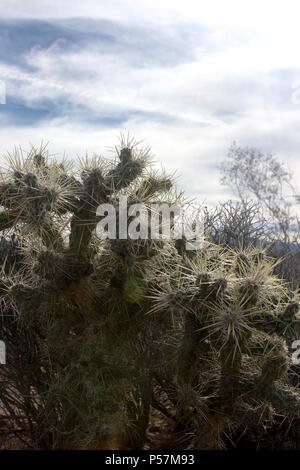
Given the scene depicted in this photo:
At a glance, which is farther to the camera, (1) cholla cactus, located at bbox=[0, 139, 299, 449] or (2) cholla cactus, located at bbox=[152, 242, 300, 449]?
(1) cholla cactus, located at bbox=[0, 139, 299, 449]

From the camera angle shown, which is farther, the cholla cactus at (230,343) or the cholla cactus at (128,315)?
the cholla cactus at (128,315)

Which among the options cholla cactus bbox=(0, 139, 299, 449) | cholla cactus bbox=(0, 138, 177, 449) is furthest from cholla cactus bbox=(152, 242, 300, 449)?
cholla cactus bbox=(0, 138, 177, 449)

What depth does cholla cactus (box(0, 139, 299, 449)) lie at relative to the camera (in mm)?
4082

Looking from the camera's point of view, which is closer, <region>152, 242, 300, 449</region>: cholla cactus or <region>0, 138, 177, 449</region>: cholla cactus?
<region>152, 242, 300, 449</region>: cholla cactus

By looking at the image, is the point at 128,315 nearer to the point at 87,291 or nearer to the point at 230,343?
the point at 87,291

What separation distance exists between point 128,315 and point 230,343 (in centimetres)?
93

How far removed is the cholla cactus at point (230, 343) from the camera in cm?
394

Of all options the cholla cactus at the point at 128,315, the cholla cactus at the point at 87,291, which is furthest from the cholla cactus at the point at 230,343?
the cholla cactus at the point at 87,291

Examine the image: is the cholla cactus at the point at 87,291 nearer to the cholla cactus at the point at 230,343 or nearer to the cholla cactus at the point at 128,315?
the cholla cactus at the point at 128,315

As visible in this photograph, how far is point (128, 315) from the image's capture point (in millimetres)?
4566

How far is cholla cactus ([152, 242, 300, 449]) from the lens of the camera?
3.94 metres

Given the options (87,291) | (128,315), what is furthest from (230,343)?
(87,291)

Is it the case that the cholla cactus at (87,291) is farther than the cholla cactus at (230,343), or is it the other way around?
the cholla cactus at (87,291)

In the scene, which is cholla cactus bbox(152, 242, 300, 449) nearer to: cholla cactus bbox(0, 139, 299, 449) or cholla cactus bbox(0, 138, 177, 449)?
cholla cactus bbox(0, 139, 299, 449)
